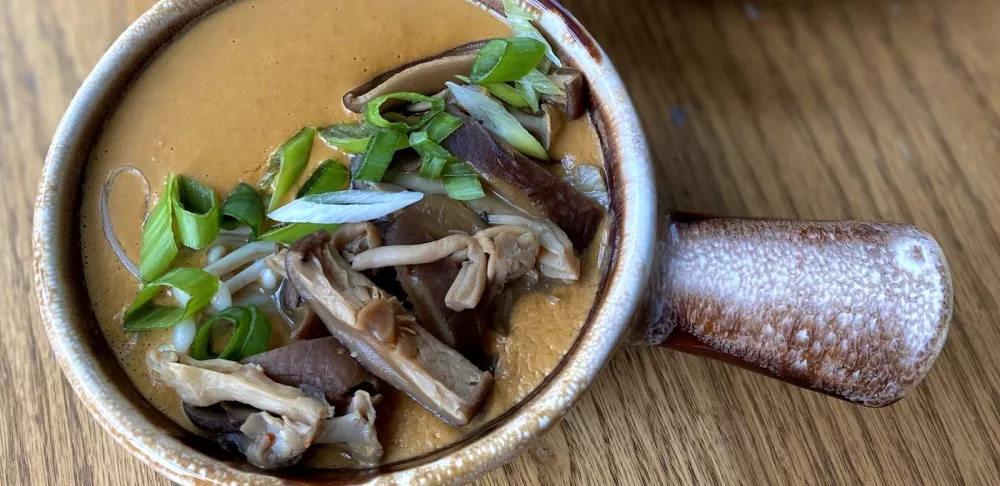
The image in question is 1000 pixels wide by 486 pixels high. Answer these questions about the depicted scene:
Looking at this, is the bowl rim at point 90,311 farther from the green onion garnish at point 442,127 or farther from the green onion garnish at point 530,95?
the green onion garnish at point 442,127

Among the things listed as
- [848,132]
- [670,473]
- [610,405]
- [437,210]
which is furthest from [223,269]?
[848,132]

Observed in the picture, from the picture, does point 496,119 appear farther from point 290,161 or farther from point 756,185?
point 756,185

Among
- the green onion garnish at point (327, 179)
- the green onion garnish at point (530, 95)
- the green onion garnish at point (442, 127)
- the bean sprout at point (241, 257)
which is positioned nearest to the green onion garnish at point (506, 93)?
the green onion garnish at point (530, 95)

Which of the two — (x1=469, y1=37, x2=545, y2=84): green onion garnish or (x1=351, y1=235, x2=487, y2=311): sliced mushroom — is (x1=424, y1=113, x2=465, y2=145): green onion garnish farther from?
(x1=351, y1=235, x2=487, y2=311): sliced mushroom

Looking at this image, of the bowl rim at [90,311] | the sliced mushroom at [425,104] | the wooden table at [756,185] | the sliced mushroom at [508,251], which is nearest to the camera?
the bowl rim at [90,311]

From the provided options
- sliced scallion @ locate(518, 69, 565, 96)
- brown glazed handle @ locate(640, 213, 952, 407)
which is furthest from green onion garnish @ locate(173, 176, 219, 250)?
brown glazed handle @ locate(640, 213, 952, 407)

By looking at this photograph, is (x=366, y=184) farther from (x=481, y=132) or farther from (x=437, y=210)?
(x=481, y=132)
